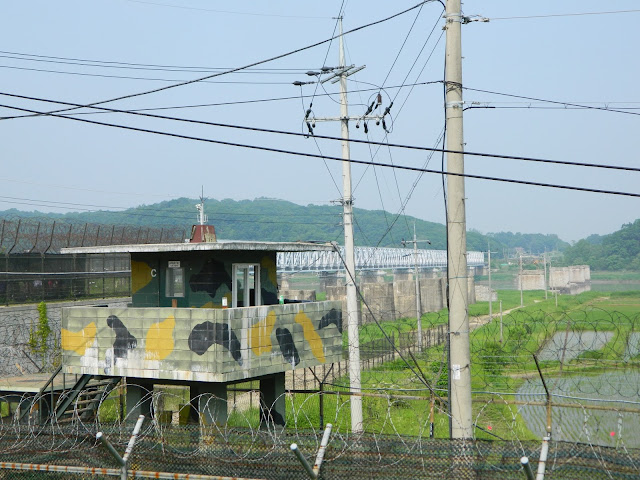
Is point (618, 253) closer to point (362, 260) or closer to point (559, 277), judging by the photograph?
point (559, 277)

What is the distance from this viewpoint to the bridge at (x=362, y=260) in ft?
356

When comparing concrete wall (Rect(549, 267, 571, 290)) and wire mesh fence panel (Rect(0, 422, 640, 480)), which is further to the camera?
concrete wall (Rect(549, 267, 571, 290))

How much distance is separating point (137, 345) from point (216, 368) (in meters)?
2.23

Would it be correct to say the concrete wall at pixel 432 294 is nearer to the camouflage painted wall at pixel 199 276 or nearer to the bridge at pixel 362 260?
the bridge at pixel 362 260

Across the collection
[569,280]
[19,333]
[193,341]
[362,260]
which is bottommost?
[19,333]

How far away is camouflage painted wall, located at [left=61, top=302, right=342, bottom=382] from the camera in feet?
54.6

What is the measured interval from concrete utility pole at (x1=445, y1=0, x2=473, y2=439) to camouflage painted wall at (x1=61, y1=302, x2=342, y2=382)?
5.58 metres

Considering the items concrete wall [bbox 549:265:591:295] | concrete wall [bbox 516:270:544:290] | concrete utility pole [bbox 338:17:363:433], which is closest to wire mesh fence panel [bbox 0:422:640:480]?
concrete utility pole [bbox 338:17:363:433]

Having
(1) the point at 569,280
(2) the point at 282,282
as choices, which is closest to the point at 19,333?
(2) the point at 282,282

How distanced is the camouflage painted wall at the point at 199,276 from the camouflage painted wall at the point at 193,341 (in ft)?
4.42

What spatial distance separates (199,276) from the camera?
18594mm

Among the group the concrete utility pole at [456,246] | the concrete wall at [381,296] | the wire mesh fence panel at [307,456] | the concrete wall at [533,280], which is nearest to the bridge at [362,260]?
the concrete wall at [381,296]

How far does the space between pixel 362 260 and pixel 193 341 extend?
108m

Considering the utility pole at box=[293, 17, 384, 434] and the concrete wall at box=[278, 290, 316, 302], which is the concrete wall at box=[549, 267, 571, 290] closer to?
the concrete wall at box=[278, 290, 316, 302]
